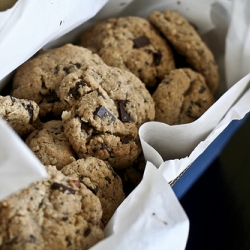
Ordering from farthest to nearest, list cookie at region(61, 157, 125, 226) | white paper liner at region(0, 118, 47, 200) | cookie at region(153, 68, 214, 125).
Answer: cookie at region(153, 68, 214, 125) → cookie at region(61, 157, 125, 226) → white paper liner at region(0, 118, 47, 200)

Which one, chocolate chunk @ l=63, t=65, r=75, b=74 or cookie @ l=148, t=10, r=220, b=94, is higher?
chocolate chunk @ l=63, t=65, r=75, b=74

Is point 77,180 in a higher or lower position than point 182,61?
higher

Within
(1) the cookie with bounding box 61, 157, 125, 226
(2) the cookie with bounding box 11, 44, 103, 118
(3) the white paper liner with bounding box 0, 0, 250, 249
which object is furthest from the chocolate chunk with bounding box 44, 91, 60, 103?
(1) the cookie with bounding box 61, 157, 125, 226

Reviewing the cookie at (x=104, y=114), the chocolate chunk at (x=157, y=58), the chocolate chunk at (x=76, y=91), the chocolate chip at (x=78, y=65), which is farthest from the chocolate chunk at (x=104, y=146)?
the chocolate chunk at (x=157, y=58)

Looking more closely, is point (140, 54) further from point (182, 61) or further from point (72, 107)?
point (72, 107)

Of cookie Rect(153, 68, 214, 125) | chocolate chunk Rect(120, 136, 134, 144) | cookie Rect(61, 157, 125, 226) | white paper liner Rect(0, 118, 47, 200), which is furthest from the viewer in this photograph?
cookie Rect(153, 68, 214, 125)

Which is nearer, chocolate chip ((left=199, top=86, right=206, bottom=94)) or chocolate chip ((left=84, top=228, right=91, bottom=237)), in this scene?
chocolate chip ((left=84, top=228, right=91, bottom=237))

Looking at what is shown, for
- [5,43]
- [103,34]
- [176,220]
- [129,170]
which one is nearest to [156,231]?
[176,220]

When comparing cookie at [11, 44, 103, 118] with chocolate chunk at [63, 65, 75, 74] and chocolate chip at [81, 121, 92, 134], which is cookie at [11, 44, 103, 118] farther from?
chocolate chip at [81, 121, 92, 134]
